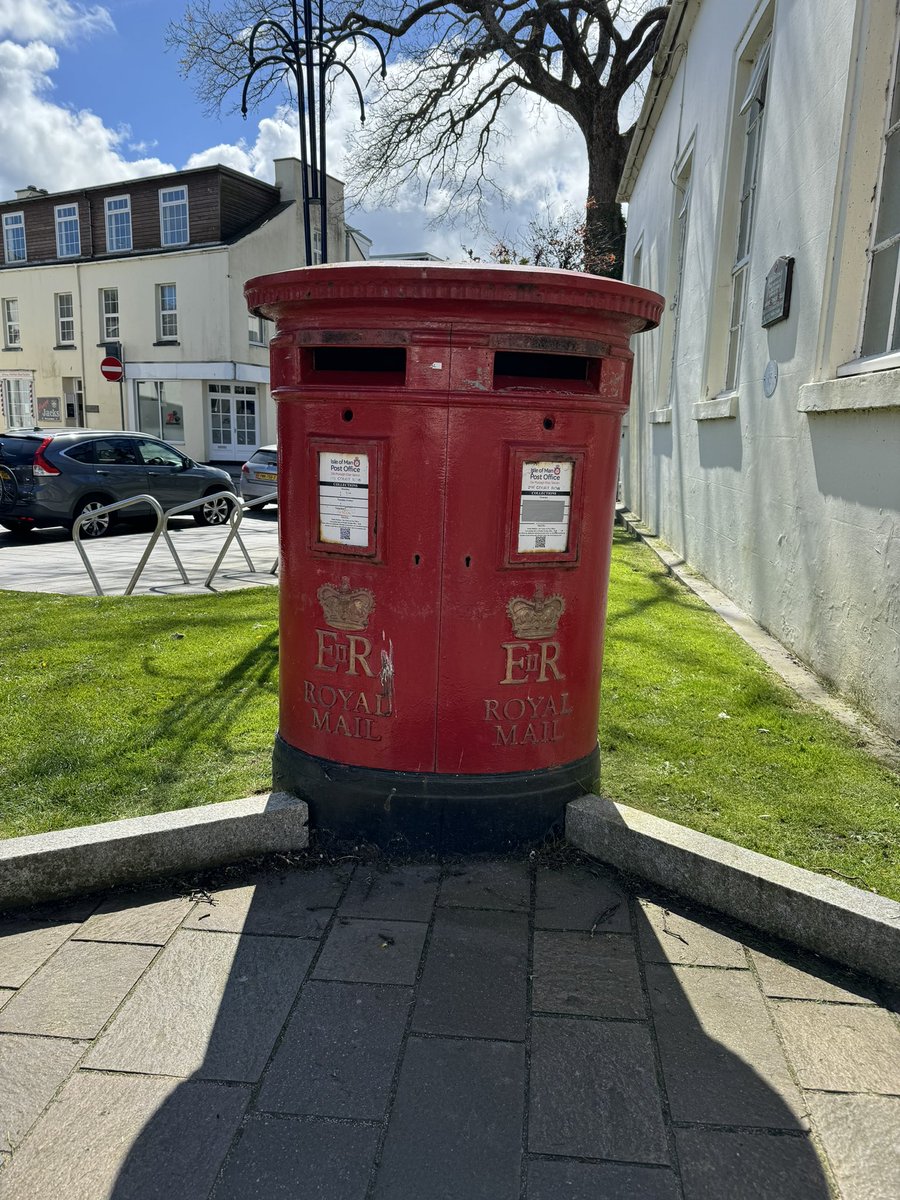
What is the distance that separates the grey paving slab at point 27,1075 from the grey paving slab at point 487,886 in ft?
3.73

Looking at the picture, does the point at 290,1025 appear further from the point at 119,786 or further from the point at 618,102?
the point at 618,102

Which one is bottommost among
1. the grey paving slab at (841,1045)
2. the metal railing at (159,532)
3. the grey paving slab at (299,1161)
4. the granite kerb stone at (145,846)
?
the grey paving slab at (299,1161)

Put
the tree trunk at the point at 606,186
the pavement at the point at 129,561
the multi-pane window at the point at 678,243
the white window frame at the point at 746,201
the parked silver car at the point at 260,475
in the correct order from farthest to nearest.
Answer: the tree trunk at the point at 606,186, the parked silver car at the point at 260,475, the multi-pane window at the point at 678,243, the pavement at the point at 129,561, the white window frame at the point at 746,201

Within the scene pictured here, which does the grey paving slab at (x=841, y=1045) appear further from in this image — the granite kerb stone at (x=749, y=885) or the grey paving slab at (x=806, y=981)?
the granite kerb stone at (x=749, y=885)

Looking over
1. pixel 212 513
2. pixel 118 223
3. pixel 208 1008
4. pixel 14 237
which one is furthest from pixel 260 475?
pixel 14 237

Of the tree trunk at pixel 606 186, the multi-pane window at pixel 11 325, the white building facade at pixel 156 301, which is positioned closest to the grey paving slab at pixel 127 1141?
the tree trunk at pixel 606 186

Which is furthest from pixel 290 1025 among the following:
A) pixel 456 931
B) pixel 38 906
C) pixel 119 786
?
pixel 119 786

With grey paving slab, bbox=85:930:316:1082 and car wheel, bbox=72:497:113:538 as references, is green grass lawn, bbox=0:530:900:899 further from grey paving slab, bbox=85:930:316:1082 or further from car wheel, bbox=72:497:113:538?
car wheel, bbox=72:497:113:538

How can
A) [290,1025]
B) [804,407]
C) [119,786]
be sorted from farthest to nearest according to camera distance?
1. [804,407]
2. [119,786]
3. [290,1025]

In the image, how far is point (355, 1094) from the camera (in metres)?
2.00

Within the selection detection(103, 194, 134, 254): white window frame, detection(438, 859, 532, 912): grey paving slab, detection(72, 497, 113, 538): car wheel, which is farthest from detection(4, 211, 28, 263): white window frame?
detection(438, 859, 532, 912): grey paving slab

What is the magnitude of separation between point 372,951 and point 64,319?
35220mm

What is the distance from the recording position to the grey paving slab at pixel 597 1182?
175cm

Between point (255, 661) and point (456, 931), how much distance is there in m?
2.85
